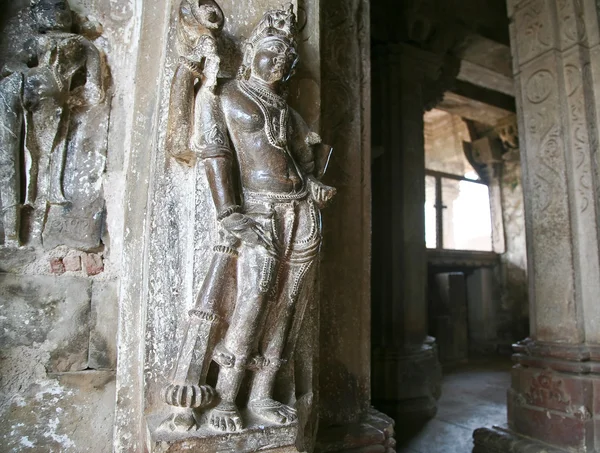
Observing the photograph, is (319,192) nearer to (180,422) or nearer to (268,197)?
(268,197)

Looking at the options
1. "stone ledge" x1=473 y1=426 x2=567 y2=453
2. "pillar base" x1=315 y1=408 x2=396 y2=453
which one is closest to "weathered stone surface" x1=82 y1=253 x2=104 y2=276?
"pillar base" x1=315 y1=408 x2=396 y2=453

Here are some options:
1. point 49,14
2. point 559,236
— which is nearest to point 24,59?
point 49,14

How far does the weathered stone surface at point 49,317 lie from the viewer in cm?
162

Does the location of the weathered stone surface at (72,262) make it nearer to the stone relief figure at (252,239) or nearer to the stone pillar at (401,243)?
A: the stone relief figure at (252,239)

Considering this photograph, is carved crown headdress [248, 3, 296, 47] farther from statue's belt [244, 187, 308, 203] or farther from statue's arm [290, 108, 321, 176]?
statue's belt [244, 187, 308, 203]

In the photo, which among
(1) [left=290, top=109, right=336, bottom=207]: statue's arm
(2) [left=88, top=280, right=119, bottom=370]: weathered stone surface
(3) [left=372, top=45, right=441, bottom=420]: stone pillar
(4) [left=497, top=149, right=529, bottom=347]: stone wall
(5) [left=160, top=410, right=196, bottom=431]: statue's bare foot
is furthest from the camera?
(4) [left=497, top=149, right=529, bottom=347]: stone wall

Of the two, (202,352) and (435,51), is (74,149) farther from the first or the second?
(435,51)

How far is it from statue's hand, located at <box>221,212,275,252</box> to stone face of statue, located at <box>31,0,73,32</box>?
1.14 metres

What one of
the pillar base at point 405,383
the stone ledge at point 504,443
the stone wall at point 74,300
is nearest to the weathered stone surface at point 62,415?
the stone wall at point 74,300

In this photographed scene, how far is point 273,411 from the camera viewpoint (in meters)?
1.40

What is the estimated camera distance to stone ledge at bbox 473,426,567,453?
2.68 metres

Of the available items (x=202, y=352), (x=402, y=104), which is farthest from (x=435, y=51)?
(x=202, y=352)

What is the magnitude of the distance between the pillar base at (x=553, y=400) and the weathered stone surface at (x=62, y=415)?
2488 mm

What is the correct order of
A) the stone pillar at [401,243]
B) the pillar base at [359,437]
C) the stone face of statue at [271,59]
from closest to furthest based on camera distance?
the stone face of statue at [271,59] < the pillar base at [359,437] < the stone pillar at [401,243]
